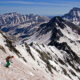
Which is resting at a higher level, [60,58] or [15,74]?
[15,74]

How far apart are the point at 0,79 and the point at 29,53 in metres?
90.2

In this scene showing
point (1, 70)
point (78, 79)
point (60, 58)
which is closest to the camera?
point (1, 70)

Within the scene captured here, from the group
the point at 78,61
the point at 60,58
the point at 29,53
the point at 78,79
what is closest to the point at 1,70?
the point at 29,53

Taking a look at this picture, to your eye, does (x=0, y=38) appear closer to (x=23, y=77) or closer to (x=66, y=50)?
(x=23, y=77)

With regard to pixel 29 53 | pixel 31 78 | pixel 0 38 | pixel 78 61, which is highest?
pixel 31 78

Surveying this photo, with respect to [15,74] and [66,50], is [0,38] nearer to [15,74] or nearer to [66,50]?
[15,74]

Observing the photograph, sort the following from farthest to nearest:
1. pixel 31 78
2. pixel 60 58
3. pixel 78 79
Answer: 1. pixel 60 58
2. pixel 78 79
3. pixel 31 78

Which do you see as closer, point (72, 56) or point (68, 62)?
point (68, 62)

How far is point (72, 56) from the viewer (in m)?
188

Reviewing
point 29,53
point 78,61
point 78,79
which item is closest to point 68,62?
point 78,61

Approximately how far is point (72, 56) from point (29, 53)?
7460cm

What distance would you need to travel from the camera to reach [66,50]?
194 metres

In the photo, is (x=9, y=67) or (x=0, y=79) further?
(x=9, y=67)

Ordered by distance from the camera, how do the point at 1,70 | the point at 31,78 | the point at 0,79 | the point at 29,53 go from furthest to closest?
the point at 29,53, the point at 31,78, the point at 1,70, the point at 0,79
